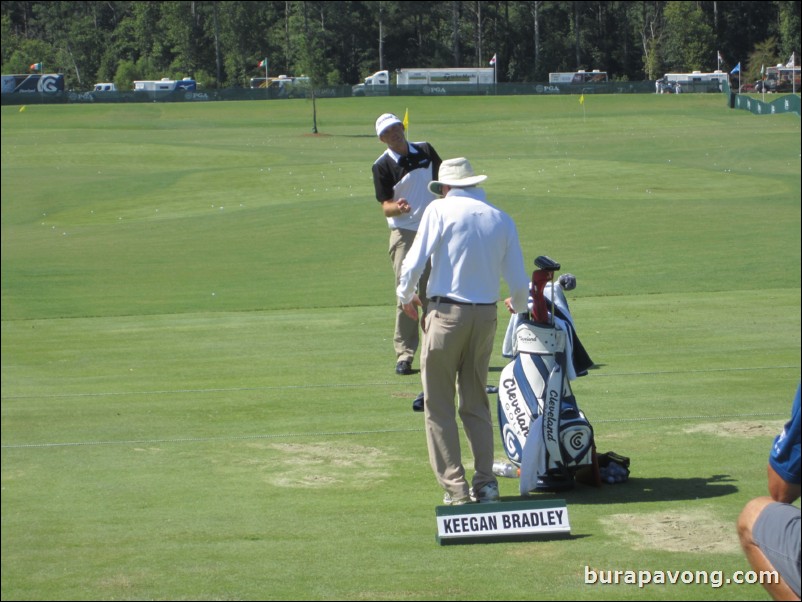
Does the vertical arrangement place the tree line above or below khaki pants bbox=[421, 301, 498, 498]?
above

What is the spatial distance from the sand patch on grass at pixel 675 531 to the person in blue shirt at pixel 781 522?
1.15 metres

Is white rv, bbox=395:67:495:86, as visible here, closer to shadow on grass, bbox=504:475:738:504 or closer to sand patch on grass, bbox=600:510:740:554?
shadow on grass, bbox=504:475:738:504

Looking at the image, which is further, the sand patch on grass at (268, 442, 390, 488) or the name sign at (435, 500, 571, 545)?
the sand patch on grass at (268, 442, 390, 488)

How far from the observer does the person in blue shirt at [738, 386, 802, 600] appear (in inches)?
156

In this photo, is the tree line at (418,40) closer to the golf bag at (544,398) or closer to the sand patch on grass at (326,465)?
the sand patch on grass at (326,465)

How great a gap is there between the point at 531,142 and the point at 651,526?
4337cm

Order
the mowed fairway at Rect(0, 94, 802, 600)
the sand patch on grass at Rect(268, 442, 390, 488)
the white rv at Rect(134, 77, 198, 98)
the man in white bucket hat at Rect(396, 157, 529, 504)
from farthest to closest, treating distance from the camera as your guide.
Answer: the white rv at Rect(134, 77, 198, 98) → the sand patch on grass at Rect(268, 442, 390, 488) → the man in white bucket hat at Rect(396, 157, 529, 504) → the mowed fairway at Rect(0, 94, 802, 600)

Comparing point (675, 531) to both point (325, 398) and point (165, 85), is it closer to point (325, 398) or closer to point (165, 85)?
point (325, 398)

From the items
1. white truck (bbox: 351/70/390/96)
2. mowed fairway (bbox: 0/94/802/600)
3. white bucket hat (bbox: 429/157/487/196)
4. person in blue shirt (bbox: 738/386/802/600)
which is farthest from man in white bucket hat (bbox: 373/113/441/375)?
white truck (bbox: 351/70/390/96)

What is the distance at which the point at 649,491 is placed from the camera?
6430 mm

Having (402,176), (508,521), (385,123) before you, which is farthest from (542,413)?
(385,123)

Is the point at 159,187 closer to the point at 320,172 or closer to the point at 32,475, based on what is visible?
the point at 320,172

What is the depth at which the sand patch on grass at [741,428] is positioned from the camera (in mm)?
7570

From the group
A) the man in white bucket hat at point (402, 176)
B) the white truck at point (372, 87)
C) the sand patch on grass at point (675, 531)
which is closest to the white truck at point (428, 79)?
the white truck at point (372, 87)
